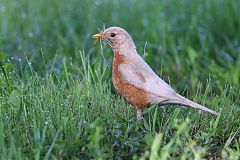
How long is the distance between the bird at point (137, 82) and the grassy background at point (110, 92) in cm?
9

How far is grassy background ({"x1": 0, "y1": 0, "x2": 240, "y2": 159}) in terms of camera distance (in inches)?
179

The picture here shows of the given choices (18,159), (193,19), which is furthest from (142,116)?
(193,19)

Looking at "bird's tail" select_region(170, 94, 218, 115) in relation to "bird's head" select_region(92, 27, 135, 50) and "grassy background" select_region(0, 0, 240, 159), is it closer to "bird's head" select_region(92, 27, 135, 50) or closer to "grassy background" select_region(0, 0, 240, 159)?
"grassy background" select_region(0, 0, 240, 159)

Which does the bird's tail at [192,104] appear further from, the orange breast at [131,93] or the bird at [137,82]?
the orange breast at [131,93]

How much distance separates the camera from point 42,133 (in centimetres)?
459

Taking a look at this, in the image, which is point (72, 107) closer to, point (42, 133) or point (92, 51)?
point (42, 133)

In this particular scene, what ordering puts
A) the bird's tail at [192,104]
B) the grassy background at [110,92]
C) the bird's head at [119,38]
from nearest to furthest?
1. the grassy background at [110,92]
2. the bird's tail at [192,104]
3. the bird's head at [119,38]

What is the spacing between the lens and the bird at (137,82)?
16.4 feet

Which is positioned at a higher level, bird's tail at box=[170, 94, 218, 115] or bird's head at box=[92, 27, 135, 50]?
bird's head at box=[92, 27, 135, 50]

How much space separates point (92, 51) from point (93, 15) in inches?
48.4

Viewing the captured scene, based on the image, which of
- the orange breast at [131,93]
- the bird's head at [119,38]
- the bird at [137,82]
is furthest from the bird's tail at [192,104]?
the bird's head at [119,38]

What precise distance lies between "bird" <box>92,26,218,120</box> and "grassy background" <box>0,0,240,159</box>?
3.5 inches

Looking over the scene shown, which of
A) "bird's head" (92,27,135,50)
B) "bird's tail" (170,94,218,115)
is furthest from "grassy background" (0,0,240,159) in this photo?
"bird's head" (92,27,135,50)

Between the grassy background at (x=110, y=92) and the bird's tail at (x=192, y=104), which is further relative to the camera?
the bird's tail at (x=192, y=104)
